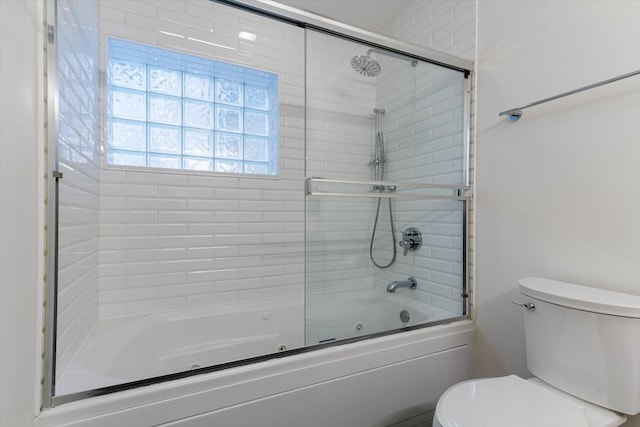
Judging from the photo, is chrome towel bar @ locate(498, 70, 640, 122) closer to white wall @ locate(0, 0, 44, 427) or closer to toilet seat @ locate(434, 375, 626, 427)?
toilet seat @ locate(434, 375, 626, 427)

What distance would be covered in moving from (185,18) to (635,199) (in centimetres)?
241

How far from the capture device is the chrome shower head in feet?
5.35

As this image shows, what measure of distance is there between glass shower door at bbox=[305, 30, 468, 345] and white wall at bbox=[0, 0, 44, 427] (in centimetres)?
102

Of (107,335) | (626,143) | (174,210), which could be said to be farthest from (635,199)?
(107,335)

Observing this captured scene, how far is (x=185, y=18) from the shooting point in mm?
1842

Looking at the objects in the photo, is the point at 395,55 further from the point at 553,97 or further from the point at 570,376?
the point at 570,376

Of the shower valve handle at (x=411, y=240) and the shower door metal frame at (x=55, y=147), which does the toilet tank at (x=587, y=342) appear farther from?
the shower valve handle at (x=411, y=240)

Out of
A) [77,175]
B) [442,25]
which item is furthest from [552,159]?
[77,175]

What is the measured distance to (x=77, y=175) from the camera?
124 cm

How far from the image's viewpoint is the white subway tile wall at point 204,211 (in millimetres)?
1714

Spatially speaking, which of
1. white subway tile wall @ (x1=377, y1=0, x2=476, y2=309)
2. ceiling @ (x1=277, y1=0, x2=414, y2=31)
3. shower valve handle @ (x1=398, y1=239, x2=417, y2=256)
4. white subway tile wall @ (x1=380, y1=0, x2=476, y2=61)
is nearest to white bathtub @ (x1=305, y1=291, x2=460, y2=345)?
white subway tile wall @ (x1=377, y1=0, x2=476, y2=309)

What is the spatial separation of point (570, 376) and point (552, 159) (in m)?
0.88

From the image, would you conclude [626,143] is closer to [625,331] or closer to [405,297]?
[625,331]

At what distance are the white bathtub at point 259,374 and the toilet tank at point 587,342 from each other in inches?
19.3
